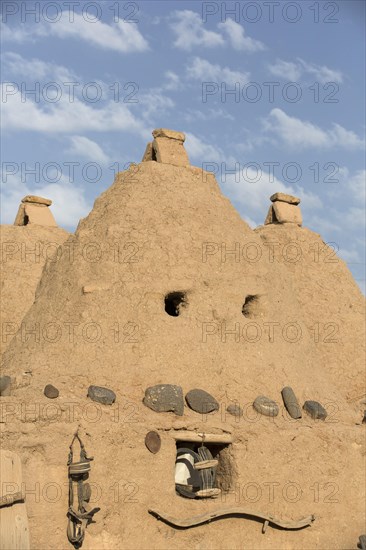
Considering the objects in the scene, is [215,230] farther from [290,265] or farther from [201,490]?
[201,490]

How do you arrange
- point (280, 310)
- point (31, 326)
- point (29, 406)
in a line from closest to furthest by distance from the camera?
1. point (29, 406)
2. point (31, 326)
3. point (280, 310)

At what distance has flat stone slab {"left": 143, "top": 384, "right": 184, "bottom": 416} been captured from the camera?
8.93 metres

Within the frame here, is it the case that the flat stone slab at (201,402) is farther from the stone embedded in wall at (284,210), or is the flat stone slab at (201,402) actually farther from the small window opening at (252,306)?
the stone embedded in wall at (284,210)

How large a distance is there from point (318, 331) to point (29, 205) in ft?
19.3

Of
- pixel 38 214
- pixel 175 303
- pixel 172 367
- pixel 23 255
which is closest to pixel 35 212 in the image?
pixel 38 214

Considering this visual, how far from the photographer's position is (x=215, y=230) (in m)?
11.0

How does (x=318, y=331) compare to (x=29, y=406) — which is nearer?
(x=29, y=406)

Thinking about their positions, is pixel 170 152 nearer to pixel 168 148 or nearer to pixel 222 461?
pixel 168 148

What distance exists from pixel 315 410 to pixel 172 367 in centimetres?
217

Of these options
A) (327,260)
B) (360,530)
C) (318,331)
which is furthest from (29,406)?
(327,260)

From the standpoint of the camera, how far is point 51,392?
843 cm

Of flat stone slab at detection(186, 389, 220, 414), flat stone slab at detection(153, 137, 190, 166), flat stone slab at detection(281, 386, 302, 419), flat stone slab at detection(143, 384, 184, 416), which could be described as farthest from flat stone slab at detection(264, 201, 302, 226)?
flat stone slab at detection(143, 384, 184, 416)

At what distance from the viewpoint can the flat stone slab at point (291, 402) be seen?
9922 millimetres

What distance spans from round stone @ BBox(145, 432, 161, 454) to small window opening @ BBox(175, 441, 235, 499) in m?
0.56
